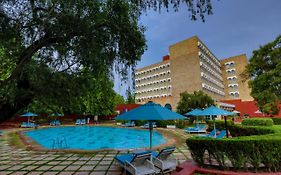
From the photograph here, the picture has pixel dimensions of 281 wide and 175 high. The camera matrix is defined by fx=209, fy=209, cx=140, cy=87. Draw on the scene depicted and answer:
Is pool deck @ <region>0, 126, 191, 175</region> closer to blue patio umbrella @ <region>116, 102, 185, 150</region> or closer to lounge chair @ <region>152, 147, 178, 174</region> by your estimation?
lounge chair @ <region>152, 147, 178, 174</region>

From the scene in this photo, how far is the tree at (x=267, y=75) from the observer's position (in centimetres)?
2819

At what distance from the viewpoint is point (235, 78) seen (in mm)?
70188

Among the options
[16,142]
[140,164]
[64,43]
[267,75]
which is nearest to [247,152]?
[140,164]

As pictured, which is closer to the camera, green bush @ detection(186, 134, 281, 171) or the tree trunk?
the tree trunk

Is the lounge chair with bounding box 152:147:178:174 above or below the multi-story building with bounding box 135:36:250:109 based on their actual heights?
below

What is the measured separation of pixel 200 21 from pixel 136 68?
1.73 m

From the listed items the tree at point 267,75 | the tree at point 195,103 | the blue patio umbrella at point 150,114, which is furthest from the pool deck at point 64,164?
the tree at point 267,75

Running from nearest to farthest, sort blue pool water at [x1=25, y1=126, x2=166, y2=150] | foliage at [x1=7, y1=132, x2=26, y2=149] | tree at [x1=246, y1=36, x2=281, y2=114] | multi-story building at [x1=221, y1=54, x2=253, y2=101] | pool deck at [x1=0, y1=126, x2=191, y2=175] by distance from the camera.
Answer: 1. pool deck at [x1=0, y1=126, x2=191, y2=175]
2. foliage at [x1=7, y1=132, x2=26, y2=149]
3. blue pool water at [x1=25, y1=126, x2=166, y2=150]
4. tree at [x1=246, y1=36, x2=281, y2=114]
5. multi-story building at [x1=221, y1=54, x2=253, y2=101]

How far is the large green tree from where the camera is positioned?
12.6 feet

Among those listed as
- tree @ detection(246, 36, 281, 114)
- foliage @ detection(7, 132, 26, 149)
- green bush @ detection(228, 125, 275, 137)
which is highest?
tree @ detection(246, 36, 281, 114)

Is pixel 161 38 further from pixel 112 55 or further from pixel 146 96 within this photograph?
pixel 146 96

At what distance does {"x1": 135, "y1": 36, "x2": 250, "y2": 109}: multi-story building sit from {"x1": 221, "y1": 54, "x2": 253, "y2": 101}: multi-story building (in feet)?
3.64

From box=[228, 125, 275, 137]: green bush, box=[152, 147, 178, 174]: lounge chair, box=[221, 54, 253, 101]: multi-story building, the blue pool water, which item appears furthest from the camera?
box=[221, 54, 253, 101]: multi-story building

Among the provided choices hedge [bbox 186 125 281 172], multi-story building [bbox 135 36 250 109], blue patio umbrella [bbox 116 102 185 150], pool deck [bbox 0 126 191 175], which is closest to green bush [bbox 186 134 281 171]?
hedge [bbox 186 125 281 172]
